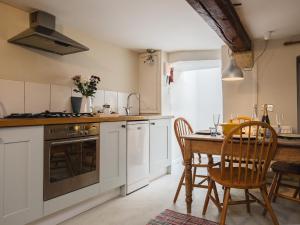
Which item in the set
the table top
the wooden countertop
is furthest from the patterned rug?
the wooden countertop

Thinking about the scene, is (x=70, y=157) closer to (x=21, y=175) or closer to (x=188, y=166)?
(x=21, y=175)

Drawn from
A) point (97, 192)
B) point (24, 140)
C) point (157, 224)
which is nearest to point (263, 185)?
point (157, 224)

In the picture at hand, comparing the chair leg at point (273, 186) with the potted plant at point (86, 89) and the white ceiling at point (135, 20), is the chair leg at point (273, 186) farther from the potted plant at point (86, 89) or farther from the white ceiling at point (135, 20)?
the potted plant at point (86, 89)

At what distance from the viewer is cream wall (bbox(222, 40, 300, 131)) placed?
128 inches

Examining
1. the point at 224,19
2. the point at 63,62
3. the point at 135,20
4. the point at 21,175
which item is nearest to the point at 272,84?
the point at 224,19

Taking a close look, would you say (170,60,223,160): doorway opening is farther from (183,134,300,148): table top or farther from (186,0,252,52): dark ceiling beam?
(183,134,300,148): table top

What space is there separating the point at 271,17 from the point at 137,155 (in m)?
2.29

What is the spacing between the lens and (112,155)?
2629 millimetres

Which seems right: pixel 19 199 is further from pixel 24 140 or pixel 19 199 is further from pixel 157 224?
pixel 157 224

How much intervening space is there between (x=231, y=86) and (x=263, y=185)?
2.09 metres

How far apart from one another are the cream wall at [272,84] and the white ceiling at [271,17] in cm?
25

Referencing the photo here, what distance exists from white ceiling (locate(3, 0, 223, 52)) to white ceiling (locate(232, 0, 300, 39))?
1.59 feet

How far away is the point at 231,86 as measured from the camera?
368 centimetres

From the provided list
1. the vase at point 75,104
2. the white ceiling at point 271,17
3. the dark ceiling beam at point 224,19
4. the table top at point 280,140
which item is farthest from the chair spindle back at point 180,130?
the white ceiling at point 271,17
